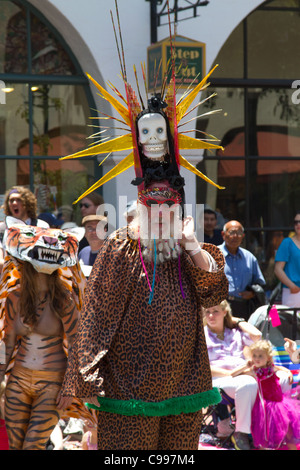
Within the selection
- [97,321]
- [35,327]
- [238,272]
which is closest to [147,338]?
[97,321]

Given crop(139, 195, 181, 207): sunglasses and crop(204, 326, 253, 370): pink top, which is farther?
crop(204, 326, 253, 370): pink top

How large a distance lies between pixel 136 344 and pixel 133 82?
4819 mm

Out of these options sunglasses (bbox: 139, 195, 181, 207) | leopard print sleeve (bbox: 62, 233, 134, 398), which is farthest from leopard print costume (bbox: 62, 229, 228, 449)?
sunglasses (bbox: 139, 195, 181, 207)

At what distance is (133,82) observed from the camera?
795 cm

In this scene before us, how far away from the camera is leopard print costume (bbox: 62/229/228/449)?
3592 millimetres

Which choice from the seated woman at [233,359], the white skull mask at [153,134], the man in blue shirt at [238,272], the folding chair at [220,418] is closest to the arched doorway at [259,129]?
the man in blue shirt at [238,272]

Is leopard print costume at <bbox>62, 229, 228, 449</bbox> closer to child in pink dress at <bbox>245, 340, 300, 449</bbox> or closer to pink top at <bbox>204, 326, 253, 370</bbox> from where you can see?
child in pink dress at <bbox>245, 340, 300, 449</bbox>

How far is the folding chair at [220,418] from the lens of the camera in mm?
5852

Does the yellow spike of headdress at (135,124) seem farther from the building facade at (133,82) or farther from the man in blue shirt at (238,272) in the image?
the building facade at (133,82)

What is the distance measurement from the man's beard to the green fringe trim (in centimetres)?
68

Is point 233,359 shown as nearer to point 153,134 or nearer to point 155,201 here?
point 155,201

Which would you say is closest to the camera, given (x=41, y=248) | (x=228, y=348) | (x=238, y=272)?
(x=41, y=248)
